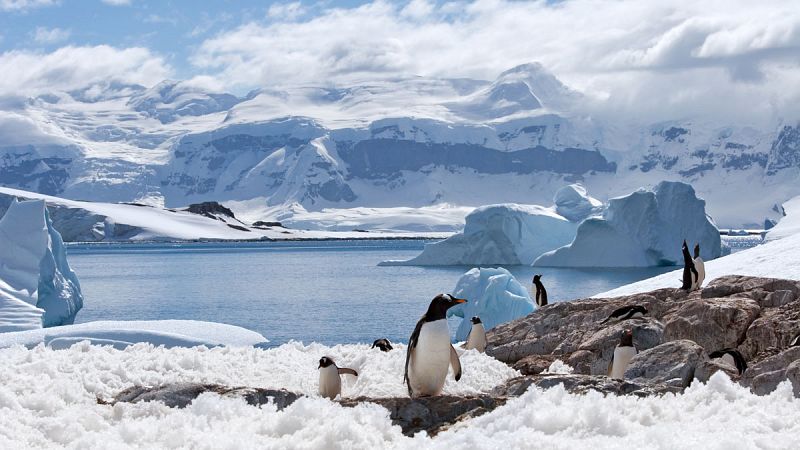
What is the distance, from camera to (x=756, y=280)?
578 inches

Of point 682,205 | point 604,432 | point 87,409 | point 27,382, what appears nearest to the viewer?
point 604,432

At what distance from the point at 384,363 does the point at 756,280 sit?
6.62m

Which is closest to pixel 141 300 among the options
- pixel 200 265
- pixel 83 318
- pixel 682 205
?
pixel 83 318

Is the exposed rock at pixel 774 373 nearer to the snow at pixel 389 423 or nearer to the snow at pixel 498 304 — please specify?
the snow at pixel 389 423

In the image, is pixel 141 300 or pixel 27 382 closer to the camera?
pixel 27 382

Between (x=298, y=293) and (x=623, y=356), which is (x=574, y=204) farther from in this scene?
(x=623, y=356)

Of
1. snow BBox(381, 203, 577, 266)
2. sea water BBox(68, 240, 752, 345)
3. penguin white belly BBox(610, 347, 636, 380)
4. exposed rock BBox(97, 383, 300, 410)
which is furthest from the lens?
snow BBox(381, 203, 577, 266)

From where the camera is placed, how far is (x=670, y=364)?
8977mm

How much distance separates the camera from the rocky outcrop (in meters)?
9.01

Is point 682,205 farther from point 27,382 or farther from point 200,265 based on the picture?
point 27,382

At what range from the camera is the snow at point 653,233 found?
6106cm

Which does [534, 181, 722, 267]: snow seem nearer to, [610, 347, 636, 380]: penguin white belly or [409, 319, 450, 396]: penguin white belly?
[610, 347, 636, 380]: penguin white belly

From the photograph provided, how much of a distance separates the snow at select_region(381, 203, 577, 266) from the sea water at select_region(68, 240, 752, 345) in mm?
1465

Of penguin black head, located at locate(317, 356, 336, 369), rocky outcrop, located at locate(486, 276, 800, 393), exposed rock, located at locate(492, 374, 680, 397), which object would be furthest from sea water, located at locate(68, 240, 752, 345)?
exposed rock, located at locate(492, 374, 680, 397)
